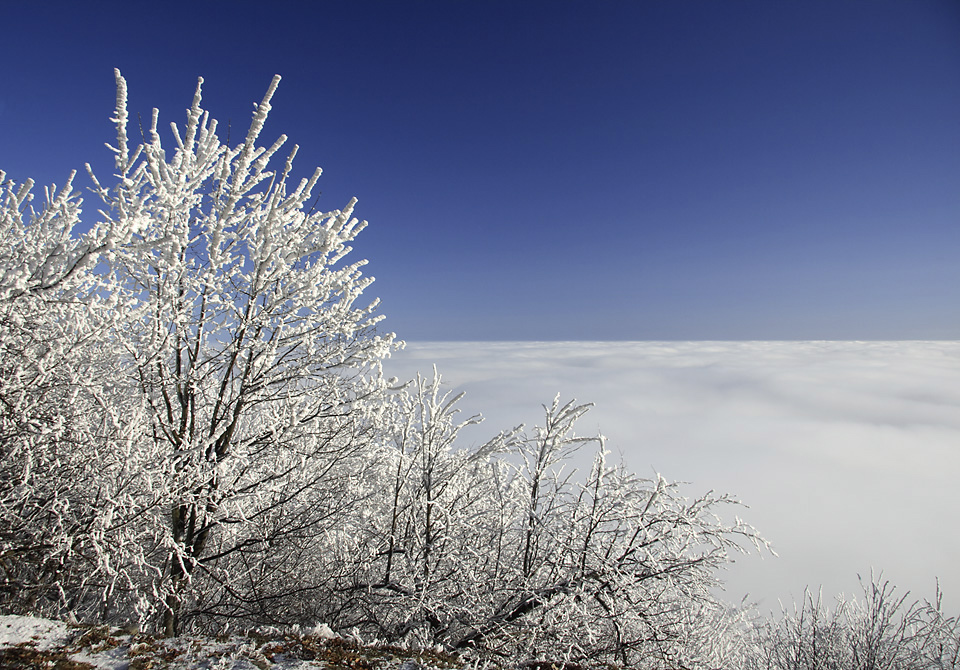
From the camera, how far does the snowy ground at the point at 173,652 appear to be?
356cm

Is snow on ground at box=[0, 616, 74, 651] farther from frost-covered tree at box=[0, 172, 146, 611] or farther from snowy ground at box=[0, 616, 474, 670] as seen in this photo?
frost-covered tree at box=[0, 172, 146, 611]

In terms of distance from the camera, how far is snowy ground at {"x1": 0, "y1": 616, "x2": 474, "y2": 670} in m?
3.56

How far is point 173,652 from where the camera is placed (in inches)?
149

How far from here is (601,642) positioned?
21.2 ft

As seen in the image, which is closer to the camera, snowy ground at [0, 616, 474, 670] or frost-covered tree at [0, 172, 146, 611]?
snowy ground at [0, 616, 474, 670]

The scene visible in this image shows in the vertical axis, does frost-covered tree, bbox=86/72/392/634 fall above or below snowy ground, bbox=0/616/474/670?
above

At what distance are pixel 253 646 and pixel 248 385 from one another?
2.89m

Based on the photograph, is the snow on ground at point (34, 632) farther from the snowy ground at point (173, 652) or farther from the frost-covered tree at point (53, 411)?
the frost-covered tree at point (53, 411)

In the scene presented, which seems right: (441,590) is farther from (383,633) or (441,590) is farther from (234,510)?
(234,510)

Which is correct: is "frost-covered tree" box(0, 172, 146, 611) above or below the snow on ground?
above

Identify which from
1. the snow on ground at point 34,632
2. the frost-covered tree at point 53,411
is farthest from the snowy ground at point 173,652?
the frost-covered tree at point 53,411

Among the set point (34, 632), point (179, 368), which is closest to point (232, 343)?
point (179, 368)

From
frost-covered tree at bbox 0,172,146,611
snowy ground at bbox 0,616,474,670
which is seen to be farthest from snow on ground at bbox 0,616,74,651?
frost-covered tree at bbox 0,172,146,611

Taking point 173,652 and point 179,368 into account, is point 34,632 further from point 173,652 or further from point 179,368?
point 179,368
